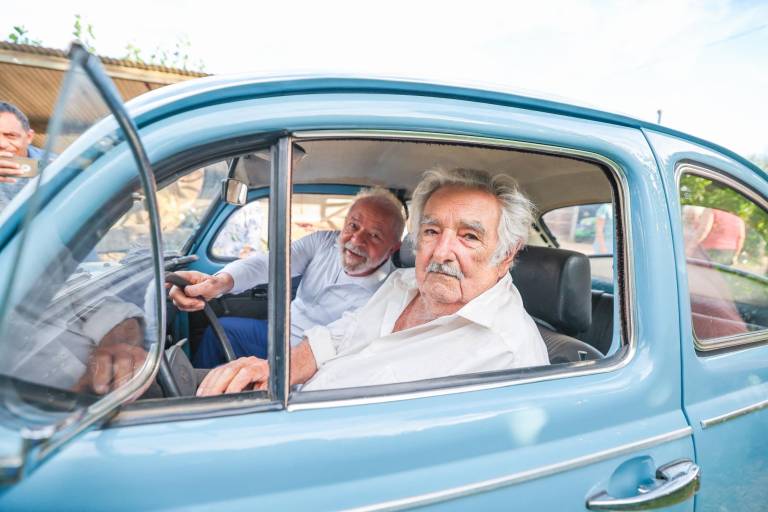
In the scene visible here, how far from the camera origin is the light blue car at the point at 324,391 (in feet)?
2.30

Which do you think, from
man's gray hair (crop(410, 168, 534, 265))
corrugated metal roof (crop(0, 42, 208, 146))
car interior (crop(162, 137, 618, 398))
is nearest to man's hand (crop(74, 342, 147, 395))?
car interior (crop(162, 137, 618, 398))

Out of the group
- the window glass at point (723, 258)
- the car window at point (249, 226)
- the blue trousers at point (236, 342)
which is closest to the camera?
the window glass at point (723, 258)

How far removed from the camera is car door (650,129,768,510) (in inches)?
45.7

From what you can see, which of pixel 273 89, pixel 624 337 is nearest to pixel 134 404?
pixel 273 89

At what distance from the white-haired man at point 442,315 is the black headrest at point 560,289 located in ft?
1.07

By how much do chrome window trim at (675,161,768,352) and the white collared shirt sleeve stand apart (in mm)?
1936

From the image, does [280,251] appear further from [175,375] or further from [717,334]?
[717,334]

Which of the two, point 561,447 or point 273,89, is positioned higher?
point 273,89

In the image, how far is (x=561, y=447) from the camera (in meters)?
0.98

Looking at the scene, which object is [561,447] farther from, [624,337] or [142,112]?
[142,112]

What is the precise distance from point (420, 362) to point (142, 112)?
3.49ft

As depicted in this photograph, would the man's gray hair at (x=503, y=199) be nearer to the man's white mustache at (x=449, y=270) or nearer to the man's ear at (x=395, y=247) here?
the man's white mustache at (x=449, y=270)

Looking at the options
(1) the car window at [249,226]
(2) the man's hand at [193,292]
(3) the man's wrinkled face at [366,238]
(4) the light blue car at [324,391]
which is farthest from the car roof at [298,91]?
(1) the car window at [249,226]

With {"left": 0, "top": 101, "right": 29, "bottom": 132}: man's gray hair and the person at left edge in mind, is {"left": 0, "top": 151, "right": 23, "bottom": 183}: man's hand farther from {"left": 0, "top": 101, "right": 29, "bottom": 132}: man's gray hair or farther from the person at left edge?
{"left": 0, "top": 101, "right": 29, "bottom": 132}: man's gray hair
